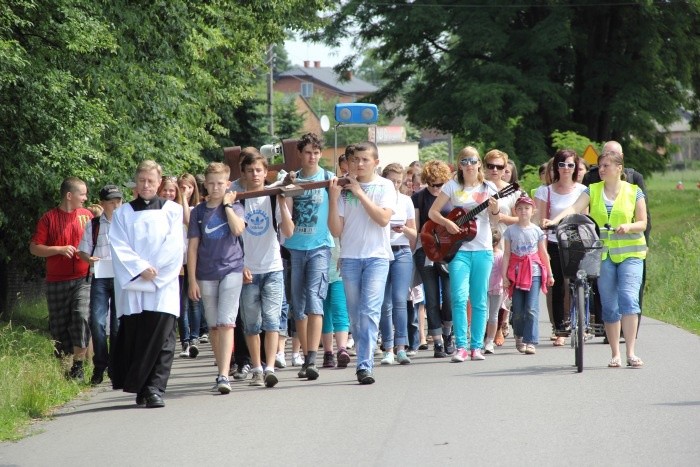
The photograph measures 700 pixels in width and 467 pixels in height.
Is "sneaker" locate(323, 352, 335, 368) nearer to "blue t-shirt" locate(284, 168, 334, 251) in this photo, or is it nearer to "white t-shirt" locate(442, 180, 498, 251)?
"blue t-shirt" locate(284, 168, 334, 251)

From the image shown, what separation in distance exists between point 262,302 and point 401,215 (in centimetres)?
216

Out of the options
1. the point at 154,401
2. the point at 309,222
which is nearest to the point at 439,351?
the point at 309,222

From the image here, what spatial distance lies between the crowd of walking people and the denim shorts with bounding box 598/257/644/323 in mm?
12

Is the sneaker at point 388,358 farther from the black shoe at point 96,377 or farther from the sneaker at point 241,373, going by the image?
the black shoe at point 96,377

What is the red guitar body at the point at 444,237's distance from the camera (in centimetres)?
1297

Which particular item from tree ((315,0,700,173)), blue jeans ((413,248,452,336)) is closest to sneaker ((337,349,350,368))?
blue jeans ((413,248,452,336))

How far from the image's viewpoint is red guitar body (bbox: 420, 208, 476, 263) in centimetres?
1297

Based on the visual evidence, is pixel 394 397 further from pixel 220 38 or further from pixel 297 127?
pixel 297 127

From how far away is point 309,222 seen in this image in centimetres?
1213

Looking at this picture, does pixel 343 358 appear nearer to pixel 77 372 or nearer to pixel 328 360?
pixel 328 360

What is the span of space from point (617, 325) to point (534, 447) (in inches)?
169

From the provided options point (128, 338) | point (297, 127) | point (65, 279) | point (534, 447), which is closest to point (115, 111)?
point (65, 279)

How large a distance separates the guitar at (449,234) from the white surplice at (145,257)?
3185 millimetres

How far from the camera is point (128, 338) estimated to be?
35.0 feet
